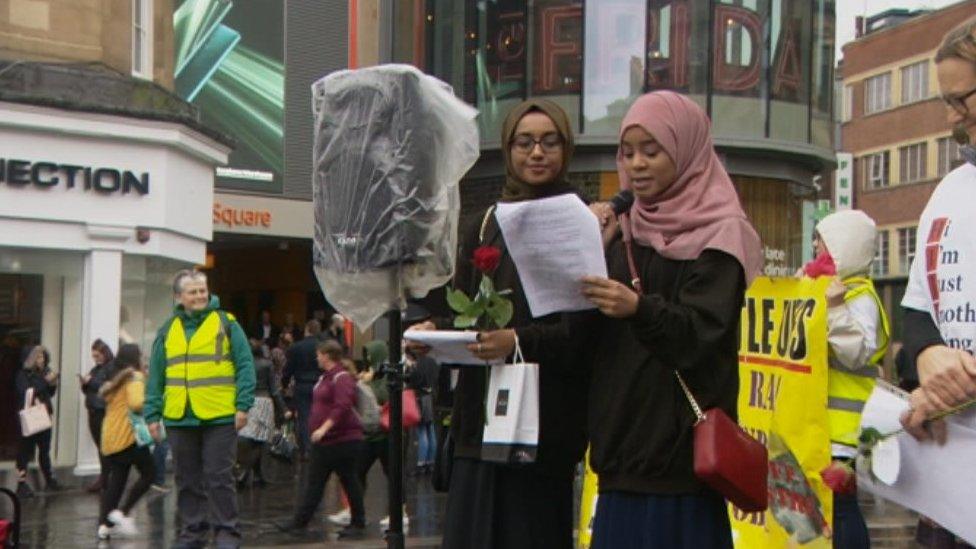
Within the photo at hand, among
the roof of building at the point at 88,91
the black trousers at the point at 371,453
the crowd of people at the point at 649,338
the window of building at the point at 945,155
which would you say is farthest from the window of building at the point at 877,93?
the crowd of people at the point at 649,338

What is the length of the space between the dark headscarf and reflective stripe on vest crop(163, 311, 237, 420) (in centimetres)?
603

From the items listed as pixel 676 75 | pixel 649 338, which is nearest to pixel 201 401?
pixel 649 338

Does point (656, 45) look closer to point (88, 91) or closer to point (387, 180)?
point (88, 91)

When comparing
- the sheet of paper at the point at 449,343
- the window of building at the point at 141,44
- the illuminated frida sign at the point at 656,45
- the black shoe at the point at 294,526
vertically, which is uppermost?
the illuminated frida sign at the point at 656,45

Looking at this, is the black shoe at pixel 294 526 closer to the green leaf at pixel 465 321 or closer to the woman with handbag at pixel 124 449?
the woman with handbag at pixel 124 449

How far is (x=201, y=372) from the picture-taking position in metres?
11.0

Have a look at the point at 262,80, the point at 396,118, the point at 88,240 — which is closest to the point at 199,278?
the point at 396,118

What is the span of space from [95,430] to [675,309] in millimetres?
14687

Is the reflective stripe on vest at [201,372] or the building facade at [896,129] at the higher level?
the building facade at [896,129]

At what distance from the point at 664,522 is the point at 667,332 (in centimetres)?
53

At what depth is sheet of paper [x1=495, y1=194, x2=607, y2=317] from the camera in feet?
14.3

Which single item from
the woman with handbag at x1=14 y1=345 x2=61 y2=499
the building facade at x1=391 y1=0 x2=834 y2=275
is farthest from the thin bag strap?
the building facade at x1=391 y1=0 x2=834 y2=275

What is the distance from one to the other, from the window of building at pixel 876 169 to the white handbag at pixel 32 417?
59253 mm

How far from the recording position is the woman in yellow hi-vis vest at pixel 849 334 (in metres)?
7.30
